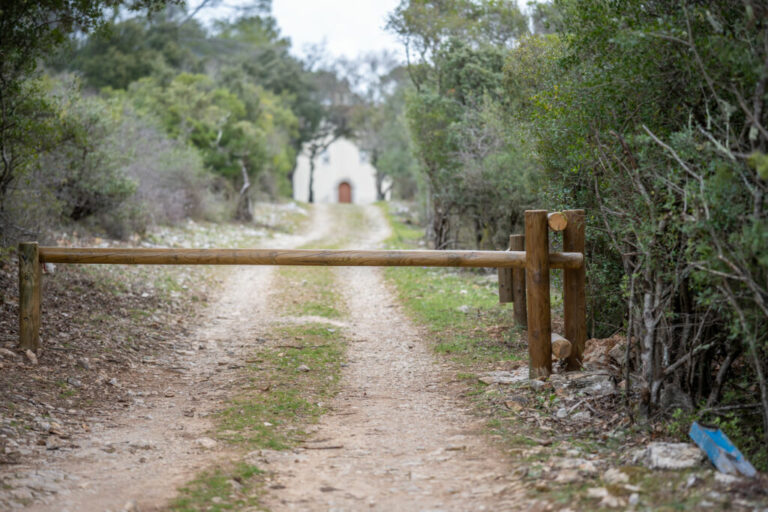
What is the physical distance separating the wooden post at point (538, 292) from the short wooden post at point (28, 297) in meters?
5.30

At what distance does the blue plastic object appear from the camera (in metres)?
3.91

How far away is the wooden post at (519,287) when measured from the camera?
8742mm

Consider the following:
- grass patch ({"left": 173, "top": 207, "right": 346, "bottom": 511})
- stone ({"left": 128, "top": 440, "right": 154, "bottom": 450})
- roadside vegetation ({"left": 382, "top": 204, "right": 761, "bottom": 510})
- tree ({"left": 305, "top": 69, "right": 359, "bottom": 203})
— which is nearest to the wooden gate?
roadside vegetation ({"left": 382, "top": 204, "right": 761, "bottom": 510})

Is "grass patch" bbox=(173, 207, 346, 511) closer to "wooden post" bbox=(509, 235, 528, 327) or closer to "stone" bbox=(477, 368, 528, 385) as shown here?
"stone" bbox=(477, 368, 528, 385)

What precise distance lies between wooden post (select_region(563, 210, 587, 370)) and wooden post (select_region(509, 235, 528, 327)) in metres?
1.97

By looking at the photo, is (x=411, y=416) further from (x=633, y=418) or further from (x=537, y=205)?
(x=537, y=205)

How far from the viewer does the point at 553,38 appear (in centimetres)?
934

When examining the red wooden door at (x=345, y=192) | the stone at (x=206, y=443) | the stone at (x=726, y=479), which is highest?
the red wooden door at (x=345, y=192)

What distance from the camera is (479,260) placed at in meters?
6.57

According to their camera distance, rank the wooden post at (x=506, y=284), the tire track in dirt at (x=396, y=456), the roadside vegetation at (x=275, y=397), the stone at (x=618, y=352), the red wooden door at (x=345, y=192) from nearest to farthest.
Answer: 1. the tire track in dirt at (x=396, y=456)
2. the roadside vegetation at (x=275, y=397)
3. the stone at (x=618, y=352)
4. the wooden post at (x=506, y=284)
5. the red wooden door at (x=345, y=192)

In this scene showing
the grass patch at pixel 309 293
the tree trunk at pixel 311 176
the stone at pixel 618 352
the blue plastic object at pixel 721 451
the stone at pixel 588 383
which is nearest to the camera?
the blue plastic object at pixel 721 451

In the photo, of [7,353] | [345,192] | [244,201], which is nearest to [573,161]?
[7,353]

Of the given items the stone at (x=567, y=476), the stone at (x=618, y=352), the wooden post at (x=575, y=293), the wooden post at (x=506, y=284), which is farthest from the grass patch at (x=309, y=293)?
the stone at (x=567, y=476)

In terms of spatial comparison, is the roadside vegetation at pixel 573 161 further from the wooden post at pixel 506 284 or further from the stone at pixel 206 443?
the stone at pixel 206 443
